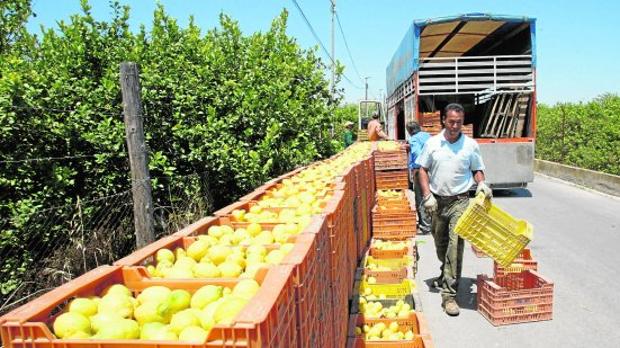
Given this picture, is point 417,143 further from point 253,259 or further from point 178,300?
point 178,300

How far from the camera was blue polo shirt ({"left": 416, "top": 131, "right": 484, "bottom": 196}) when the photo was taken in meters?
5.57

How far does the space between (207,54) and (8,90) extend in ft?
11.9

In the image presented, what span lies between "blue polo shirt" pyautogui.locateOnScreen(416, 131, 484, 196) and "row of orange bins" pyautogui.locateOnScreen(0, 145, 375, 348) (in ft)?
6.69

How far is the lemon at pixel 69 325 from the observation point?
1765mm

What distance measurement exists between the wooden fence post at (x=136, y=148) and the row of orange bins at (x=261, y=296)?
141cm

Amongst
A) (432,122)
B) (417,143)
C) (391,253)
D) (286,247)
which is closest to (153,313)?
(286,247)

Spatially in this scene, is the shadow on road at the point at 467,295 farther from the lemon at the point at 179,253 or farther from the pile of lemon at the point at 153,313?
the pile of lemon at the point at 153,313

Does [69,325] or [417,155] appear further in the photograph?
[417,155]

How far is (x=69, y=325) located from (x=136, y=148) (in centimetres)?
332

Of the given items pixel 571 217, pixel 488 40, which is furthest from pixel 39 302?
pixel 488 40

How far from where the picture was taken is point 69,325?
5.85ft

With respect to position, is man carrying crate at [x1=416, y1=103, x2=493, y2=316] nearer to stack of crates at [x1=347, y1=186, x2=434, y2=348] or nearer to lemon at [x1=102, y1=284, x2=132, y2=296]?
stack of crates at [x1=347, y1=186, x2=434, y2=348]

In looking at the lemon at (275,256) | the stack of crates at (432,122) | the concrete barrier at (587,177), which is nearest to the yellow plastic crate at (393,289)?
the lemon at (275,256)

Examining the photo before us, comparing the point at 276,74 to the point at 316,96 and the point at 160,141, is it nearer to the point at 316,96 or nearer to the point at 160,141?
the point at 316,96
